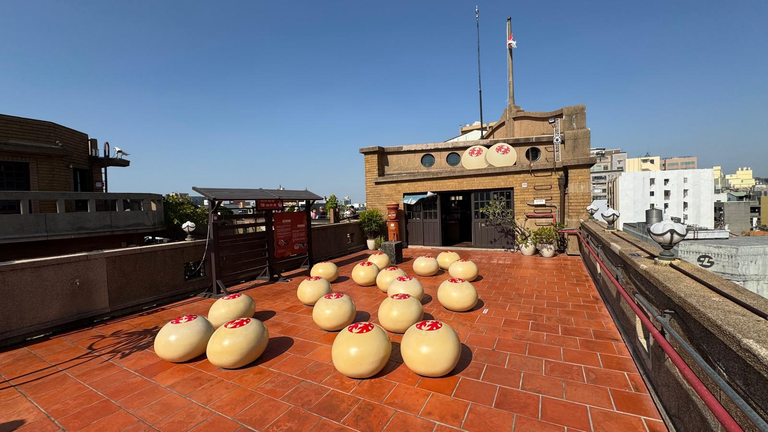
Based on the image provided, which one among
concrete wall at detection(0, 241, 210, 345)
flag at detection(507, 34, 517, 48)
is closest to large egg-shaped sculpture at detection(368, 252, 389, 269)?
concrete wall at detection(0, 241, 210, 345)

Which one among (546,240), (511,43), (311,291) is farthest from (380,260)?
(511,43)

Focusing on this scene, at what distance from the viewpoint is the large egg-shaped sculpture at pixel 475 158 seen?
44.6 ft

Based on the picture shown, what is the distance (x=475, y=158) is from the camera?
13.7 meters

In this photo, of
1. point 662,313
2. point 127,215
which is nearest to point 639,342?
point 662,313

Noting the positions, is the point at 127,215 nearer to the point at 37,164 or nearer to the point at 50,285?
the point at 37,164

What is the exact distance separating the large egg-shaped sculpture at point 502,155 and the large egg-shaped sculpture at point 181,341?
12110 millimetres

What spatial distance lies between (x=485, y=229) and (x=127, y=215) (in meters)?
A: 14.4

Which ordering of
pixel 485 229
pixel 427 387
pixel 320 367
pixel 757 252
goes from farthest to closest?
pixel 757 252 < pixel 485 229 < pixel 320 367 < pixel 427 387

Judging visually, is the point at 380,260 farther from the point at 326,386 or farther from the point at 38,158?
the point at 38,158

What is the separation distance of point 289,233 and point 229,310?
4.20 m

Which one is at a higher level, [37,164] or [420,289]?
[37,164]

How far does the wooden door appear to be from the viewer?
1307 centimetres

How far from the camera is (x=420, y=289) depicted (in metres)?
6.29

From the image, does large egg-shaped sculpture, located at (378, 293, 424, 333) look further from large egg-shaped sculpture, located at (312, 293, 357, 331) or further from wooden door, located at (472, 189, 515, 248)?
wooden door, located at (472, 189, 515, 248)
